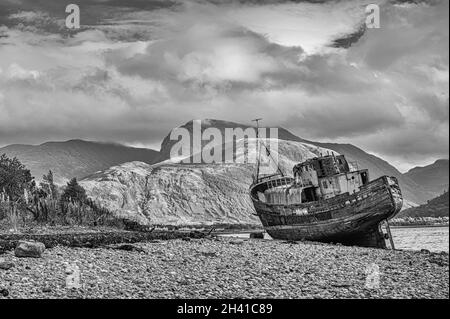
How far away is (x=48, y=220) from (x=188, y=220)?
425ft

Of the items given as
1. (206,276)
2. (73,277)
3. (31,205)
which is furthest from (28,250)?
(31,205)

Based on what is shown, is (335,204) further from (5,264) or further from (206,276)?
(5,264)

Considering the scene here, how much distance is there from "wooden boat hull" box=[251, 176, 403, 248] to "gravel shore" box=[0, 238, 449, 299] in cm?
2153

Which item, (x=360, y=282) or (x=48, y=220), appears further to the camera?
(x=48, y=220)

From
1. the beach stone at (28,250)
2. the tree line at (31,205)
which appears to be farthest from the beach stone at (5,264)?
the tree line at (31,205)

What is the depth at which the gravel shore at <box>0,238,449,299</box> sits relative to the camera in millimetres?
15930

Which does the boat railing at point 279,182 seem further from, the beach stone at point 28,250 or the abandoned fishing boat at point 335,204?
the beach stone at point 28,250

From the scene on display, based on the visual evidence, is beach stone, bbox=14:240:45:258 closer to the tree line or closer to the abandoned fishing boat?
the tree line

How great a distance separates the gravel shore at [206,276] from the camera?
15.9m

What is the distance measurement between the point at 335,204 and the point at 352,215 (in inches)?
77.7
